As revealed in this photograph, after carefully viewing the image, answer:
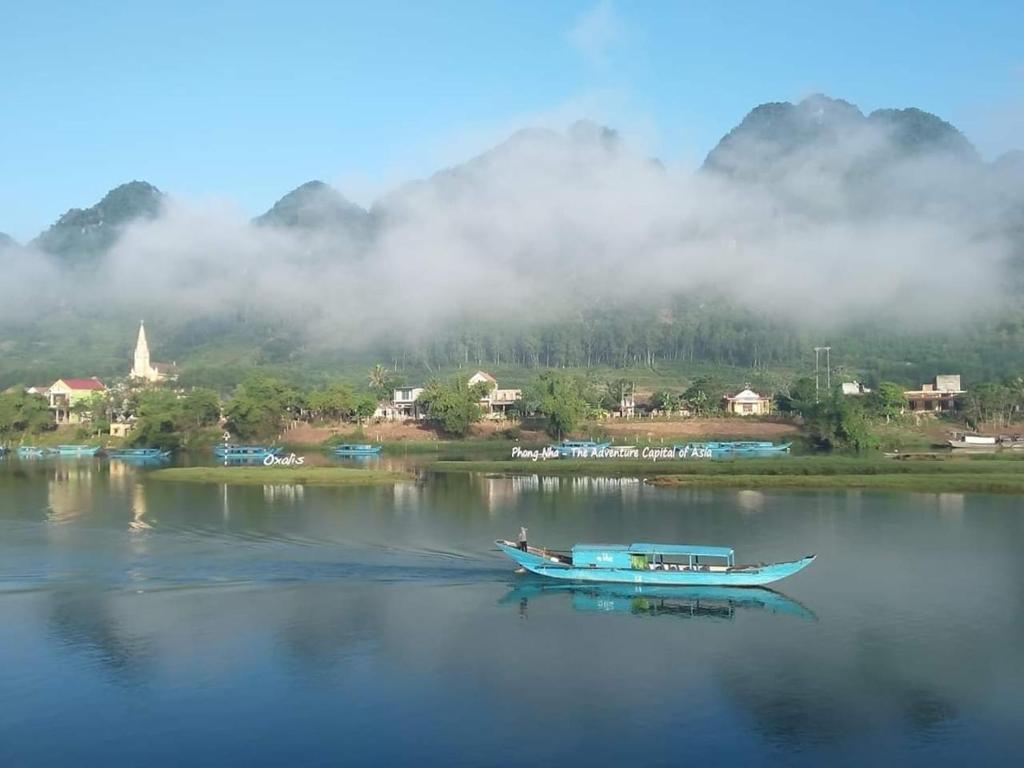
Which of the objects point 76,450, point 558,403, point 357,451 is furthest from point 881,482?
point 76,450

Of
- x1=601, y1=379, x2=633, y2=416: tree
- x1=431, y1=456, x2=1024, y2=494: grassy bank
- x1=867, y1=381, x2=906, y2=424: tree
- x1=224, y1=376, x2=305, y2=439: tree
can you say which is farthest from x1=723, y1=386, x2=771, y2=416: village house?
x1=224, y1=376, x2=305, y2=439: tree

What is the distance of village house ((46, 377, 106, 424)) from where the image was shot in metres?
124

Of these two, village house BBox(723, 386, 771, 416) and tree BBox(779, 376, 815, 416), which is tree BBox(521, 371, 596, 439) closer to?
village house BBox(723, 386, 771, 416)

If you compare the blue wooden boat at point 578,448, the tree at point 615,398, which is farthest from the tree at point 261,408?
the tree at point 615,398

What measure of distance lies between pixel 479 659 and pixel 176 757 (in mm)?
8630

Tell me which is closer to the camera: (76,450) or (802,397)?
(76,450)

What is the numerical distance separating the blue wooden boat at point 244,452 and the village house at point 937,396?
230 ft

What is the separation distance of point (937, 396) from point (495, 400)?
53.3 m

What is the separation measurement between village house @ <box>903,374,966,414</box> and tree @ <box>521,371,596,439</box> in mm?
39210

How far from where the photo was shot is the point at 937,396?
4801 inches

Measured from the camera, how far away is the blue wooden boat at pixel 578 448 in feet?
281

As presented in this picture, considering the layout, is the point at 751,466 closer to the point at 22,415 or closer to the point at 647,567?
the point at 647,567

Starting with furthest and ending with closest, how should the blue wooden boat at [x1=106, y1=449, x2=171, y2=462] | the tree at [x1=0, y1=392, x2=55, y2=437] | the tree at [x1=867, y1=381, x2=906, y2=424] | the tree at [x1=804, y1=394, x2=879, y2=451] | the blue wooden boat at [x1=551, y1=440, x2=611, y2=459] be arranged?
1. the tree at [x1=0, y1=392, x2=55, y2=437]
2. the tree at [x1=867, y1=381, x2=906, y2=424]
3. the blue wooden boat at [x1=106, y1=449, x2=171, y2=462]
4. the tree at [x1=804, y1=394, x2=879, y2=451]
5. the blue wooden boat at [x1=551, y1=440, x2=611, y2=459]

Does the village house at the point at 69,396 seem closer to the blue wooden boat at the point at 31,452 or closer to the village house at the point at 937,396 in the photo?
the blue wooden boat at the point at 31,452
